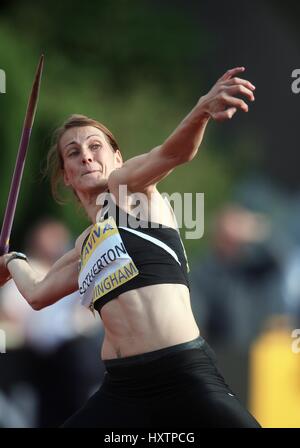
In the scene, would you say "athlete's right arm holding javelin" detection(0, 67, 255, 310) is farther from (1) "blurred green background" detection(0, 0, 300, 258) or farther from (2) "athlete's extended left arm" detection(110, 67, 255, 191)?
(1) "blurred green background" detection(0, 0, 300, 258)

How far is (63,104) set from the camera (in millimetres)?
13727

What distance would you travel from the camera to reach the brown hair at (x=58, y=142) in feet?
21.4

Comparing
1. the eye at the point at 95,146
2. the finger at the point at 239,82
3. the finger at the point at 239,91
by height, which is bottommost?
the eye at the point at 95,146

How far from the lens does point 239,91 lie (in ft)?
17.6

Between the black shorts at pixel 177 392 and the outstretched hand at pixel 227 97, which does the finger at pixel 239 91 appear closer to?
the outstretched hand at pixel 227 97

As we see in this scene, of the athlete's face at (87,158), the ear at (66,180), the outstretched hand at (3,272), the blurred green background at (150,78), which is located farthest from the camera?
the blurred green background at (150,78)

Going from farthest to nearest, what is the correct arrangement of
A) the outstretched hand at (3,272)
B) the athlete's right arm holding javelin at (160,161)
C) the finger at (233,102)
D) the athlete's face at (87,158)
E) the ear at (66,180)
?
the outstretched hand at (3,272) < the ear at (66,180) < the athlete's face at (87,158) < the athlete's right arm holding javelin at (160,161) < the finger at (233,102)

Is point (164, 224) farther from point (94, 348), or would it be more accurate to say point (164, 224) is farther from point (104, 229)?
point (94, 348)

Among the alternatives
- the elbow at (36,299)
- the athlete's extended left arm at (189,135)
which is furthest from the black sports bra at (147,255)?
the elbow at (36,299)

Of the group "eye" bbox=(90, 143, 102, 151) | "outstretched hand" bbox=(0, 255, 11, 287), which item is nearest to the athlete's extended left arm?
"eye" bbox=(90, 143, 102, 151)

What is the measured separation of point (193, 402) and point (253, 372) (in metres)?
4.29

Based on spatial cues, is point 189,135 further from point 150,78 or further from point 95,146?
point 150,78

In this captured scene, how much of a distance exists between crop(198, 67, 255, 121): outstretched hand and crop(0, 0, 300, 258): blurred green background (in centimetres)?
719

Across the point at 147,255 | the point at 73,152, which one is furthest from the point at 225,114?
the point at 73,152
